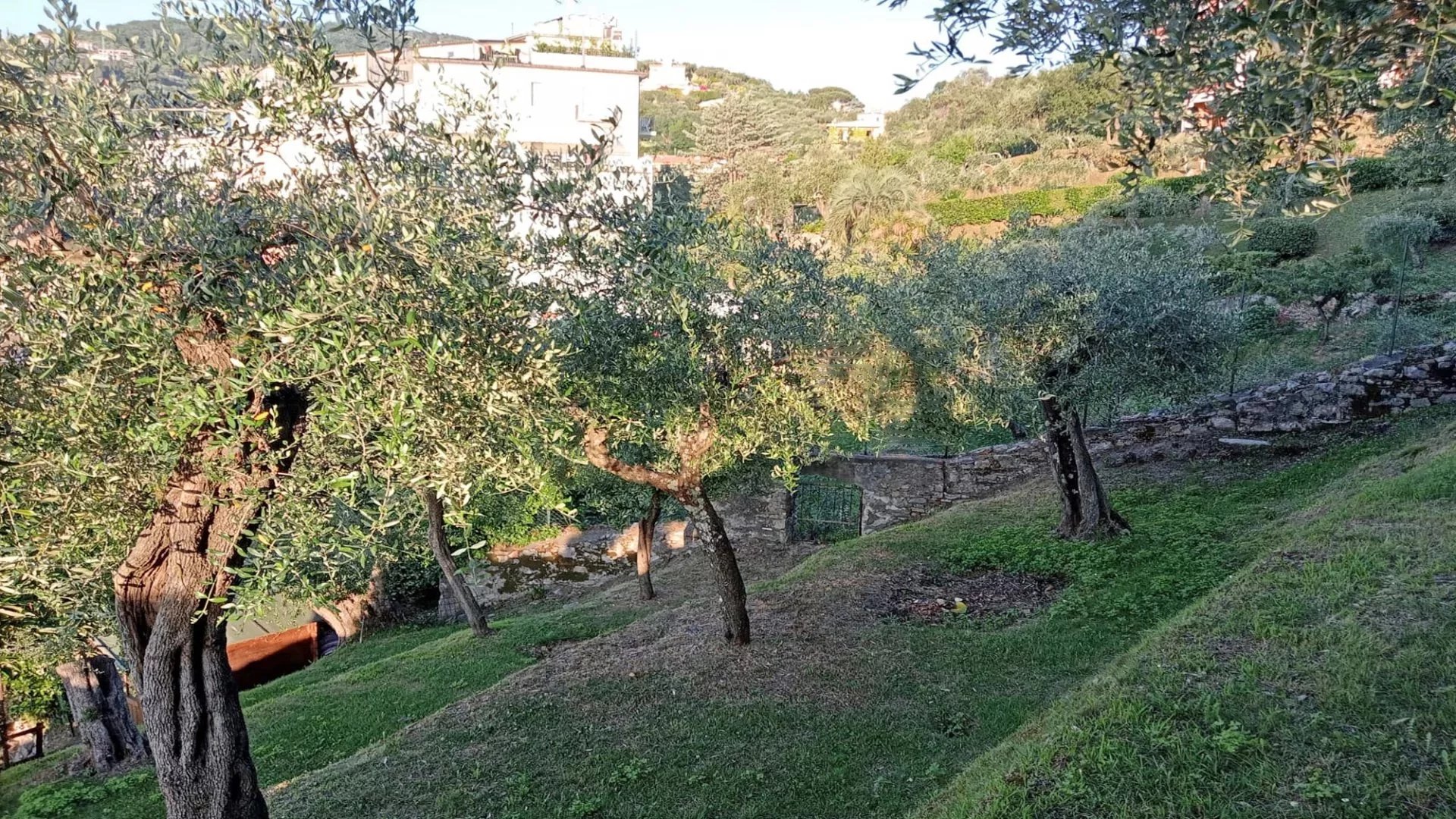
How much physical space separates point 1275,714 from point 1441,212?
2803 cm

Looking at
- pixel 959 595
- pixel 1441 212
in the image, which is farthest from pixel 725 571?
pixel 1441 212

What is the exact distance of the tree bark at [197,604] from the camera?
594 cm

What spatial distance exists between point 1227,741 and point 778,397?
20.2ft

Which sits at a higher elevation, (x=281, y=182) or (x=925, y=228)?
(x=925, y=228)

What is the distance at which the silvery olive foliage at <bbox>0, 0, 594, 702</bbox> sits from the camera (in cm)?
508

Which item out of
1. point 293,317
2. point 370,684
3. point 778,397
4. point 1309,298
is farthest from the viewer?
point 1309,298

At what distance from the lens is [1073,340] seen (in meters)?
12.9

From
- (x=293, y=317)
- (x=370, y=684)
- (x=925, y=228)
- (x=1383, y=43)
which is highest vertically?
(x=925, y=228)

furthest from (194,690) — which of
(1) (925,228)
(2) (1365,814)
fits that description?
(1) (925,228)

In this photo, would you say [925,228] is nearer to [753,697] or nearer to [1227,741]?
[753,697]

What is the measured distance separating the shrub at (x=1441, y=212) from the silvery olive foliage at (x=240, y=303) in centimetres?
2942

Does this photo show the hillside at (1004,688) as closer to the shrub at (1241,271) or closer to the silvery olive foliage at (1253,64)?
the silvery olive foliage at (1253,64)

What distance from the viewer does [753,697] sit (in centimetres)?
962

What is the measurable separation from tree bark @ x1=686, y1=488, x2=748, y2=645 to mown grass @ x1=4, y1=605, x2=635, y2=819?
210 inches
